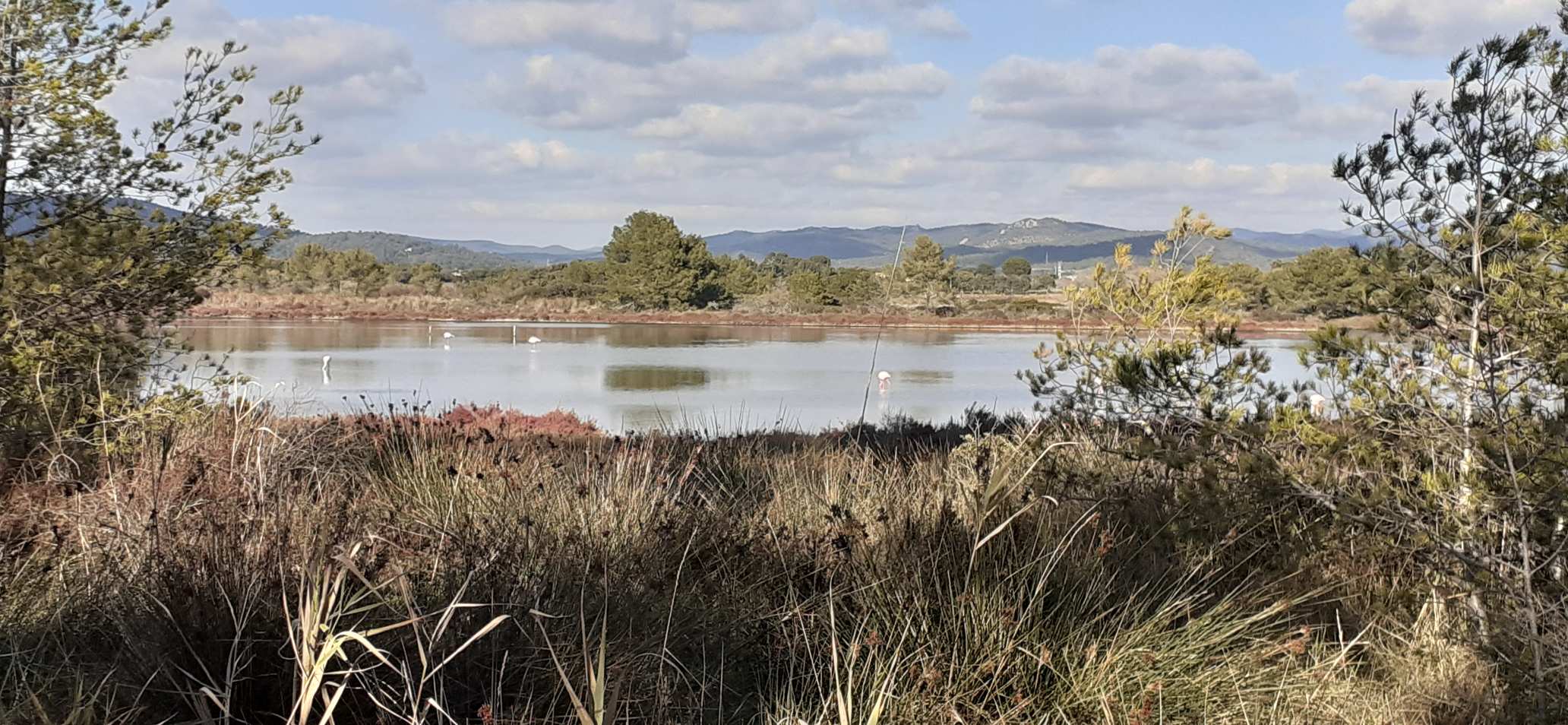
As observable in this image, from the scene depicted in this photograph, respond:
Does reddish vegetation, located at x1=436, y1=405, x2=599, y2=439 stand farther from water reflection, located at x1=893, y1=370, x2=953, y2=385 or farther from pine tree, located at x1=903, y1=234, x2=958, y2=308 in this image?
pine tree, located at x1=903, y1=234, x2=958, y2=308

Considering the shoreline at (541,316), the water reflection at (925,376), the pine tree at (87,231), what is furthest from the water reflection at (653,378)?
the shoreline at (541,316)

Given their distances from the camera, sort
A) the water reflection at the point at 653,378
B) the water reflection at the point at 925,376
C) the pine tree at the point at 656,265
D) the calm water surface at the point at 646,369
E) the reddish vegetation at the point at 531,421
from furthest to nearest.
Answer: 1. the pine tree at the point at 656,265
2. the water reflection at the point at 925,376
3. the water reflection at the point at 653,378
4. the calm water surface at the point at 646,369
5. the reddish vegetation at the point at 531,421

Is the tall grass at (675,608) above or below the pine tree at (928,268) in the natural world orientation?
below

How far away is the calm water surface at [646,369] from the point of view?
59.1 feet

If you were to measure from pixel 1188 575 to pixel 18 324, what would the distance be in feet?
16.9

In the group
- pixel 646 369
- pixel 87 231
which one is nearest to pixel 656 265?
pixel 646 369

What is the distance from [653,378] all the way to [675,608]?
2083 cm

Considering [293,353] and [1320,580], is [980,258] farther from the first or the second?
[1320,580]

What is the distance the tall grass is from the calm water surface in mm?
3987

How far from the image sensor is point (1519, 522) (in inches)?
167

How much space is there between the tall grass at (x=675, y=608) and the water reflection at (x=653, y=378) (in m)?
17.3

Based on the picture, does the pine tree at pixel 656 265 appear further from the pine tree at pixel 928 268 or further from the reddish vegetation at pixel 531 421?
the reddish vegetation at pixel 531 421

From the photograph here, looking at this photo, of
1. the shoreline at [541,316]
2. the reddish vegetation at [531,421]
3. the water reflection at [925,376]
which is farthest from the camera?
the shoreline at [541,316]

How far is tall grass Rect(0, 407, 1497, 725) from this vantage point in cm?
292
